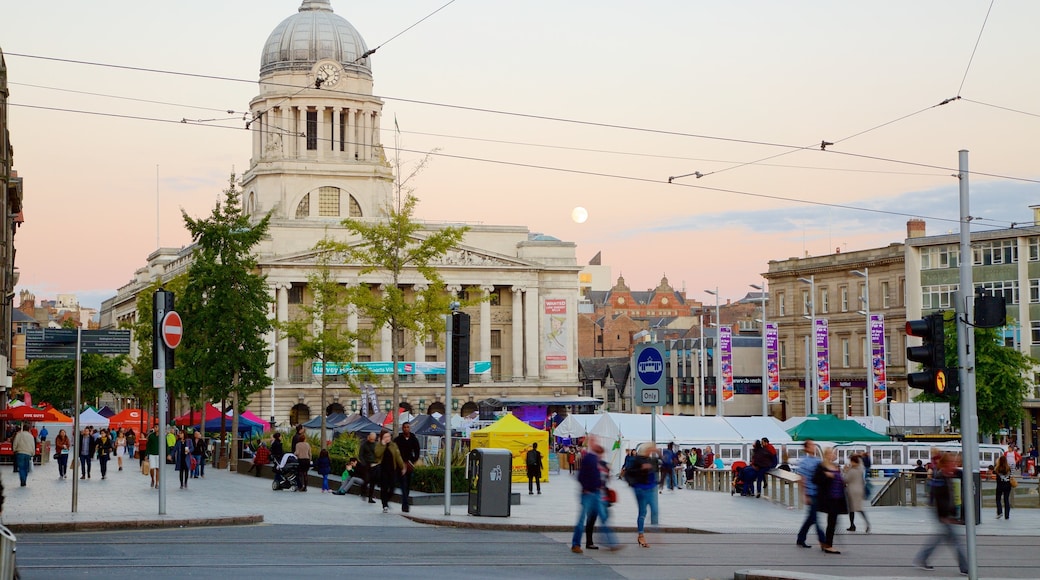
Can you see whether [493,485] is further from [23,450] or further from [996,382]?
[996,382]

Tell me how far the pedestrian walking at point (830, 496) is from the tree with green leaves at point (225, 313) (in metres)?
36.7

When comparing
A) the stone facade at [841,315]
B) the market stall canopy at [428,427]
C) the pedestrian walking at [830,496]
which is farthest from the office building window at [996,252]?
the pedestrian walking at [830,496]

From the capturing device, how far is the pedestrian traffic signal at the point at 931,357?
1731 centimetres

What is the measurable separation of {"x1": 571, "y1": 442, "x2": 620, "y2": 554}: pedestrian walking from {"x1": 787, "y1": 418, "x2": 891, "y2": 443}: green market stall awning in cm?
3438

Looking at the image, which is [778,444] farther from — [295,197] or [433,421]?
[295,197]

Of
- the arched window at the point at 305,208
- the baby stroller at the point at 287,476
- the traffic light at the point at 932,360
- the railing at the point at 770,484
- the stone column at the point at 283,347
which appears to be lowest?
the railing at the point at 770,484

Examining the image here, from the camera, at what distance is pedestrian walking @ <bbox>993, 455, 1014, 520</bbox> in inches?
1337

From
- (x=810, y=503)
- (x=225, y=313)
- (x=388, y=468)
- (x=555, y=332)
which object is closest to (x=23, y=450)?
(x=388, y=468)

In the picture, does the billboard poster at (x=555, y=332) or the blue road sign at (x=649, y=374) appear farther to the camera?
the billboard poster at (x=555, y=332)

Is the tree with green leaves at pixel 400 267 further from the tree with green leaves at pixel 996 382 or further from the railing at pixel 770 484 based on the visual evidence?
the tree with green leaves at pixel 996 382

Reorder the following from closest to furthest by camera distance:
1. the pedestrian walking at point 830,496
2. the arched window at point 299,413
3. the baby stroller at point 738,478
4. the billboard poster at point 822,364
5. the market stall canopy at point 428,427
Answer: the pedestrian walking at point 830,496, the baby stroller at point 738,478, the market stall canopy at point 428,427, the billboard poster at point 822,364, the arched window at point 299,413

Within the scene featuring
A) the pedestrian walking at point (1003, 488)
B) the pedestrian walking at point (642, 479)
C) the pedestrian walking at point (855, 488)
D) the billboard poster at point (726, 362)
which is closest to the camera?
the pedestrian walking at point (642, 479)

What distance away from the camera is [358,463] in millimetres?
35438

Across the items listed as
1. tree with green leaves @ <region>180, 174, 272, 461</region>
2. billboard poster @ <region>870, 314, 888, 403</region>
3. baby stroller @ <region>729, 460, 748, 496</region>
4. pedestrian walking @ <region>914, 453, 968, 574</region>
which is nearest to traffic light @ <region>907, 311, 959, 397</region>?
pedestrian walking @ <region>914, 453, 968, 574</region>
